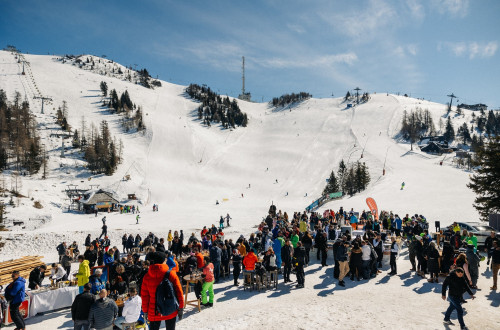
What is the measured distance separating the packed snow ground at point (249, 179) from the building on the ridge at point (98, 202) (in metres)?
1.87

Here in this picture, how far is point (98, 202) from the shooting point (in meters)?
41.6

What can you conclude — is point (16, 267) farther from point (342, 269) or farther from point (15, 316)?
point (342, 269)

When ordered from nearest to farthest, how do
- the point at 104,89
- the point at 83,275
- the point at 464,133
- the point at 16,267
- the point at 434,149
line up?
the point at 83,275
the point at 16,267
the point at 434,149
the point at 464,133
the point at 104,89

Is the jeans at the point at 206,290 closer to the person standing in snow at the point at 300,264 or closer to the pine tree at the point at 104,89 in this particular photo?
the person standing in snow at the point at 300,264

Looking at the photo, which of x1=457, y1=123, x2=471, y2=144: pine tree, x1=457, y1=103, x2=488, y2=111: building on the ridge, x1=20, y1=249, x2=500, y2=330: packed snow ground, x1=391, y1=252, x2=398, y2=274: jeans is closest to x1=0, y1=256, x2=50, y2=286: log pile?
x1=20, y1=249, x2=500, y2=330: packed snow ground

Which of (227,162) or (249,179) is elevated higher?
(227,162)

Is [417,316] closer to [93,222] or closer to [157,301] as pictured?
[157,301]

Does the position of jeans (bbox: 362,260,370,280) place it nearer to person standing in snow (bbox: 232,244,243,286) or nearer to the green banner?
person standing in snow (bbox: 232,244,243,286)

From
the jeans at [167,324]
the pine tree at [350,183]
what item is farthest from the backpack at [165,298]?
the pine tree at [350,183]

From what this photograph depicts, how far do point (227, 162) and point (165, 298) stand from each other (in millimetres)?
64246

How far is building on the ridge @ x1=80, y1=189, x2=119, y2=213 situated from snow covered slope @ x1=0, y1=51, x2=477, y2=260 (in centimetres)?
250

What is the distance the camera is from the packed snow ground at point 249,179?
28.2ft

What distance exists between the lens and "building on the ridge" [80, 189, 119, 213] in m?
40.7

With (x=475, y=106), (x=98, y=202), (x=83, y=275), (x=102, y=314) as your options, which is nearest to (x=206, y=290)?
(x=102, y=314)
